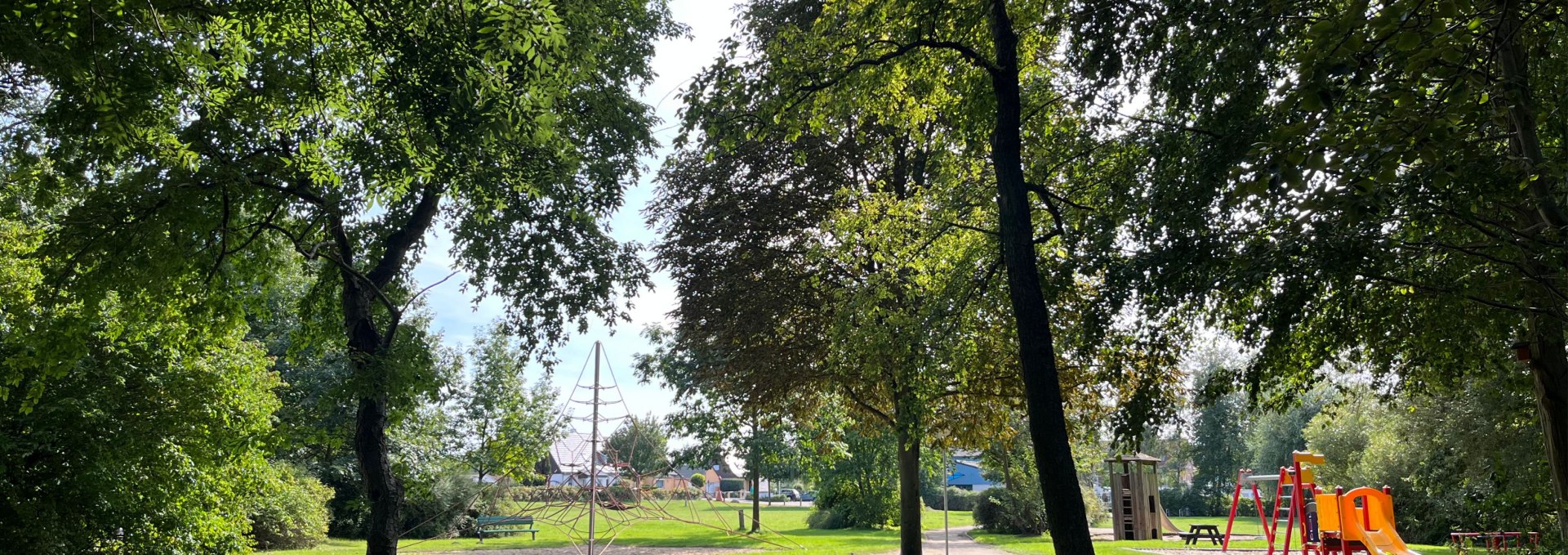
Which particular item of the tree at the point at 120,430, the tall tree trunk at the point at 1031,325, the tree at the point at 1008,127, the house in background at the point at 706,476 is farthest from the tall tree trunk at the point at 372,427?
the house in background at the point at 706,476

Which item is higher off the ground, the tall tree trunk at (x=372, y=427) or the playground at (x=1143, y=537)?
the tall tree trunk at (x=372, y=427)

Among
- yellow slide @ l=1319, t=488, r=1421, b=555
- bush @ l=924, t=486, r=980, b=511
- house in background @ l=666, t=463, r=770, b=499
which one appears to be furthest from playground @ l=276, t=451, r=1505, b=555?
bush @ l=924, t=486, r=980, b=511

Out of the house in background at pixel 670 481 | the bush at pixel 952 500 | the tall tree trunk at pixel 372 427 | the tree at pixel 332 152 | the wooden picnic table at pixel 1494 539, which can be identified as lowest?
the bush at pixel 952 500

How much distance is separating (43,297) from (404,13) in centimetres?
558

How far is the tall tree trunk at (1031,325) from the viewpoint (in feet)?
22.2

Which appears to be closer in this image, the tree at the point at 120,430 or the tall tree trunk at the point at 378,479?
the tall tree trunk at the point at 378,479

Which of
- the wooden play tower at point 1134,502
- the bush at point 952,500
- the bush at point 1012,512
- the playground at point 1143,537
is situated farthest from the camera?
the bush at point 952,500

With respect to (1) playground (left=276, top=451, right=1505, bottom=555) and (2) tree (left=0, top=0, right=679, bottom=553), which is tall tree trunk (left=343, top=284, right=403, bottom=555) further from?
(1) playground (left=276, top=451, right=1505, bottom=555)

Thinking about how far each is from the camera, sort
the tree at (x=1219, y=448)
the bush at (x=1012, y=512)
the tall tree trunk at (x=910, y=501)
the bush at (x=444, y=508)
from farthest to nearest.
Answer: the tree at (x=1219, y=448), the bush at (x=444, y=508), the bush at (x=1012, y=512), the tall tree trunk at (x=910, y=501)

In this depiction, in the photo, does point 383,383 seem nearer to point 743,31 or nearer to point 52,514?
point 52,514

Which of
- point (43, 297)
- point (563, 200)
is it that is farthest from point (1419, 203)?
point (43, 297)

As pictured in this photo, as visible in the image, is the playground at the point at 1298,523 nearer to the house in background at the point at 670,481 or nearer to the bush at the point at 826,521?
the house in background at the point at 670,481

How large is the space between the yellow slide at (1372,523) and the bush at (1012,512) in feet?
48.0

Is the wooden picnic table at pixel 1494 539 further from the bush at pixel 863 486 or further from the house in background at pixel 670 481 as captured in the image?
the bush at pixel 863 486
